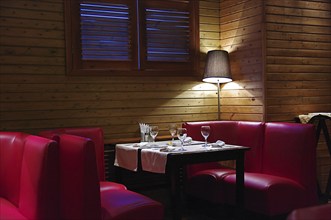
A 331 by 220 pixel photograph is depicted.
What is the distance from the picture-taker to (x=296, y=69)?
4.72 metres

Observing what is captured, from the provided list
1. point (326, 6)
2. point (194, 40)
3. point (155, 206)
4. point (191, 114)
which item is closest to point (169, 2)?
point (194, 40)

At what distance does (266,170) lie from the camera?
4105 millimetres

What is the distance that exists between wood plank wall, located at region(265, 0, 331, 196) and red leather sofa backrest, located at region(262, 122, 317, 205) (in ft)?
1.90

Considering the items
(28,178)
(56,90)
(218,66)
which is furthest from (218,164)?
(28,178)

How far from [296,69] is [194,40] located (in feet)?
4.08

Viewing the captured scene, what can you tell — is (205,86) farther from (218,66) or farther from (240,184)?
(240,184)

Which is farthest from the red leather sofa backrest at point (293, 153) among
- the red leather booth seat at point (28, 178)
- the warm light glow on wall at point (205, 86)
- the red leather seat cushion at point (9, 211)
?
the red leather seat cushion at point (9, 211)

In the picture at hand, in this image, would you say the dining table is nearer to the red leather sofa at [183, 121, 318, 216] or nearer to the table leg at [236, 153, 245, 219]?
the table leg at [236, 153, 245, 219]

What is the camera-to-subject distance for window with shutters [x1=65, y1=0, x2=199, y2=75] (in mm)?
4516

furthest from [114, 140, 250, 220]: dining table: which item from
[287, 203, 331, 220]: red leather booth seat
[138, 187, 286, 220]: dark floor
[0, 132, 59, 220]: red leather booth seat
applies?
[287, 203, 331, 220]: red leather booth seat

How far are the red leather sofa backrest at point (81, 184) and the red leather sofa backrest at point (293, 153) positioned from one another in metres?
1.91

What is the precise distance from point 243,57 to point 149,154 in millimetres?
Result: 1896

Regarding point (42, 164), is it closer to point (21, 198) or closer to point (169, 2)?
point (21, 198)

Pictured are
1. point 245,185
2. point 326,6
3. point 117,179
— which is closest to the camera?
point 245,185
